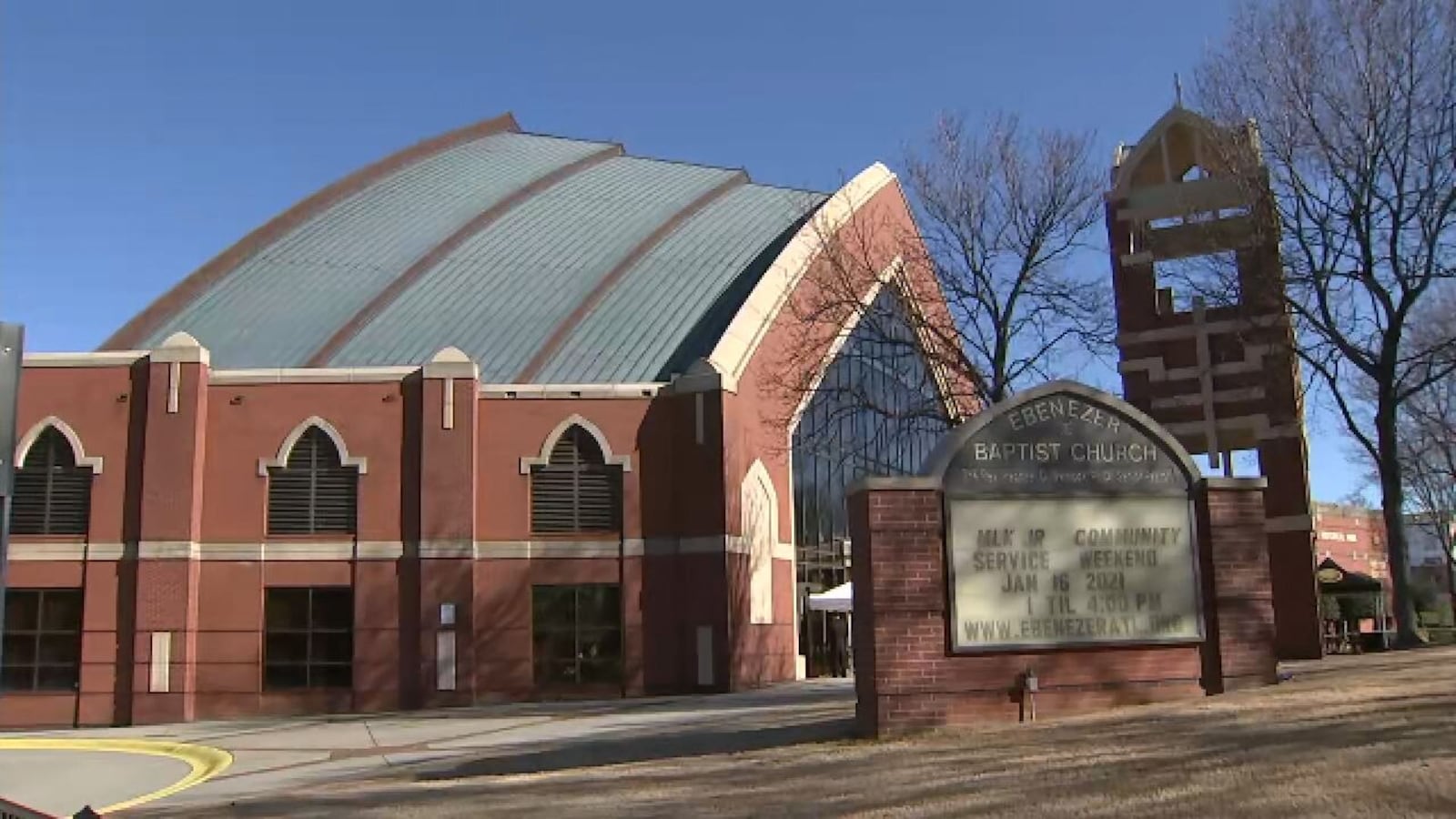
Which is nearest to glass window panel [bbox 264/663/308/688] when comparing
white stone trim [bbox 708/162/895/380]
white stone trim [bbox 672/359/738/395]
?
white stone trim [bbox 672/359/738/395]

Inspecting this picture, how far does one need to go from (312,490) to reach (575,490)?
19.9 feet

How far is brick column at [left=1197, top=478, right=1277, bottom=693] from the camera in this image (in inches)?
558

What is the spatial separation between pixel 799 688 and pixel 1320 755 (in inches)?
768

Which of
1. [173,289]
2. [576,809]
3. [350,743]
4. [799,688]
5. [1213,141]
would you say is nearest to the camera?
[576,809]

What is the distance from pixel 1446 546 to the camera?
2064 inches

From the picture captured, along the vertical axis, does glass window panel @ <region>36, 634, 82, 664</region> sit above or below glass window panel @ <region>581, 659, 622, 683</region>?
above

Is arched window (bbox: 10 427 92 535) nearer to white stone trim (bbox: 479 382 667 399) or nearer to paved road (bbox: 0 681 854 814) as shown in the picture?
paved road (bbox: 0 681 854 814)

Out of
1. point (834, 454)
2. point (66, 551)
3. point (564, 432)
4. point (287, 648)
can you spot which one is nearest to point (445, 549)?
point (564, 432)

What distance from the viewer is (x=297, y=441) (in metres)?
30.1

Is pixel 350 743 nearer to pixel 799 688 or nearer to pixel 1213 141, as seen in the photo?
pixel 799 688

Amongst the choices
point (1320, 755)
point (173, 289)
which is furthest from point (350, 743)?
point (173, 289)

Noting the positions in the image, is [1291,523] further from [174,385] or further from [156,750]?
[174,385]

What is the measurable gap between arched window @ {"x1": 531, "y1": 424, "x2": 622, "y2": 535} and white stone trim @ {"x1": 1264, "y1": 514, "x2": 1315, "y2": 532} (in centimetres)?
1404

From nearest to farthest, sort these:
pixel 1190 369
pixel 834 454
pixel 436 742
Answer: pixel 436 742 → pixel 1190 369 → pixel 834 454
